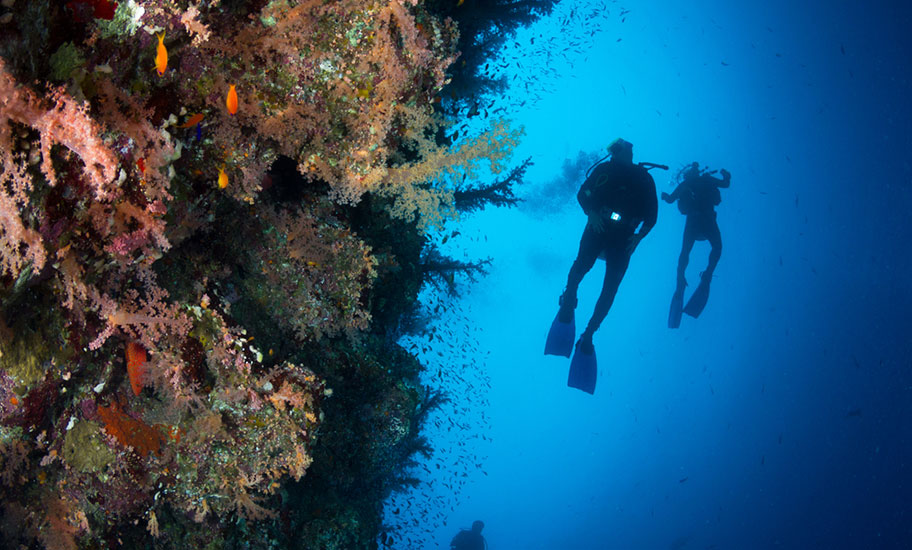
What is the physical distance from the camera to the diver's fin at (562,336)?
28.2ft

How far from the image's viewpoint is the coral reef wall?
178cm

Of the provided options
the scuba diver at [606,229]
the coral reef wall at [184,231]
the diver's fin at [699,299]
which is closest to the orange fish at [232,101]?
the coral reef wall at [184,231]

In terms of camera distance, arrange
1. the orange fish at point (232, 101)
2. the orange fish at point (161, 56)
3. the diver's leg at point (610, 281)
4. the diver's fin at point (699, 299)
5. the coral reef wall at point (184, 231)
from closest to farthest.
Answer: the coral reef wall at point (184, 231), the orange fish at point (161, 56), the orange fish at point (232, 101), the diver's leg at point (610, 281), the diver's fin at point (699, 299)

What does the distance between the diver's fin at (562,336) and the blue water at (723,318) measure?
22.5 meters

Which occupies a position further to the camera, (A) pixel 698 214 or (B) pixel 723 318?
(B) pixel 723 318

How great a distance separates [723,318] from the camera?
9919cm

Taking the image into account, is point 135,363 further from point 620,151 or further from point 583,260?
point 620,151

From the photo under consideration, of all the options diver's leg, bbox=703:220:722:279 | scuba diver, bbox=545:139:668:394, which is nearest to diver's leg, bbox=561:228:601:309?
scuba diver, bbox=545:139:668:394

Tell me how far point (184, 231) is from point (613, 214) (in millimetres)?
7048

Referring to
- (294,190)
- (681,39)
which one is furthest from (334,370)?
(681,39)

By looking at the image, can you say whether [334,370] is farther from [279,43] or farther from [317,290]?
[279,43]

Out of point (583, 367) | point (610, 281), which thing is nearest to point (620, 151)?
point (610, 281)

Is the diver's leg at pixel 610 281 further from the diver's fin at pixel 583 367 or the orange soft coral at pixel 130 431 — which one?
the orange soft coral at pixel 130 431

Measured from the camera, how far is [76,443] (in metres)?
2.68
